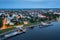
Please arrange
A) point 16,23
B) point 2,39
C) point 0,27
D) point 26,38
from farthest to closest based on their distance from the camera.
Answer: point 16,23
point 0,27
point 26,38
point 2,39

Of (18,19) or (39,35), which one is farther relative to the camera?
(18,19)

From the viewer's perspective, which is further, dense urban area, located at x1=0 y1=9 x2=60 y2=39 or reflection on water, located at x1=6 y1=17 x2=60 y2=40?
dense urban area, located at x1=0 y1=9 x2=60 y2=39

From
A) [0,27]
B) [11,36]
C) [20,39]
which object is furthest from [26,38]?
[0,27]

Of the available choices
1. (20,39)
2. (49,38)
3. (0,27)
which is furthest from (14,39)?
(0,27)

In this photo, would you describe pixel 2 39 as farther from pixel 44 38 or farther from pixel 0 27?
pixel 0 27

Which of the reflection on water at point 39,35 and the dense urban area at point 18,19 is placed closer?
the reflection on water at point 39,35

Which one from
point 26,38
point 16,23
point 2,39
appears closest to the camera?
point 2,39

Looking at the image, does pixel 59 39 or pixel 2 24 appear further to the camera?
pixel 2 24

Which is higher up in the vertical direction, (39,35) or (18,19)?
(39,35)

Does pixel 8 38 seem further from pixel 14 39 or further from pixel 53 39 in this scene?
pixel 53 39
